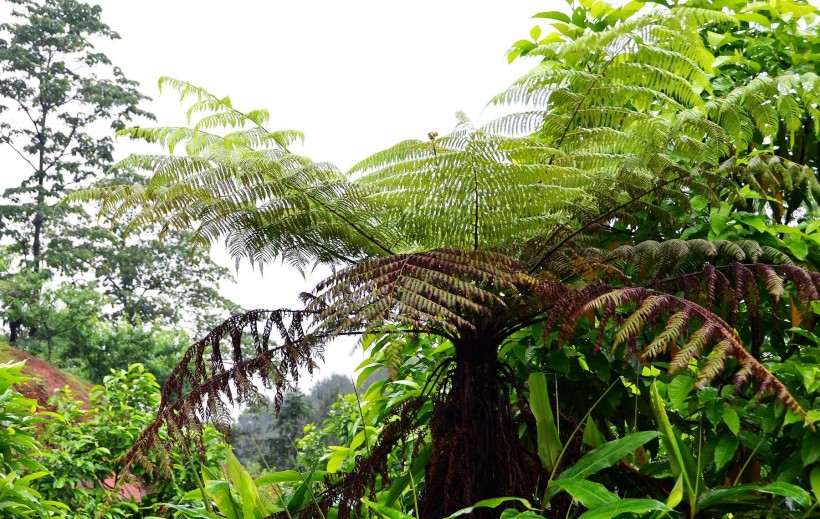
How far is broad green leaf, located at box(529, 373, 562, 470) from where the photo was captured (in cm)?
181

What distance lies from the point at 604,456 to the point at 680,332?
400 millimetres

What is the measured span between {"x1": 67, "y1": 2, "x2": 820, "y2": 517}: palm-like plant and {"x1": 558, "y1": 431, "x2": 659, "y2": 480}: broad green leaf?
119 millimetres

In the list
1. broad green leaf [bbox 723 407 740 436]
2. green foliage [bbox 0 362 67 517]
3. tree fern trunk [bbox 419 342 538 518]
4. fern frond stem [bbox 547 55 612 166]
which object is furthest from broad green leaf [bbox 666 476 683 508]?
green foliage [bbox 0 362 67 517]

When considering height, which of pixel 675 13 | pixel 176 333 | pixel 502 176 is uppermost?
pixel 176 333

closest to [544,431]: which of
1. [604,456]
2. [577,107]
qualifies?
[604,456]

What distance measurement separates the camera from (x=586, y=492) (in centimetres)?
164

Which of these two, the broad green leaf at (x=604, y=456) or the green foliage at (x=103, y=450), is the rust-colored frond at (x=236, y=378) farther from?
the green foliage at (x=103, y=450)

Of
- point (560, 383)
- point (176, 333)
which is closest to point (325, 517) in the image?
point (560, 383)

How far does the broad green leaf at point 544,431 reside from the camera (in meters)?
1.81

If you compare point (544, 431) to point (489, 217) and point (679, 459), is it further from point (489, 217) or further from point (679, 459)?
point (489, 217)

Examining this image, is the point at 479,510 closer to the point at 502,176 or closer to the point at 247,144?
the point at 502,176

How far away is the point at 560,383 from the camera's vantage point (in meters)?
2.21

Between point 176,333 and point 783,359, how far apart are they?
1023 cm

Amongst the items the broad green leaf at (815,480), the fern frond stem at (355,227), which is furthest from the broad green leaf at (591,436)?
the fern frond stem at (355,227)
